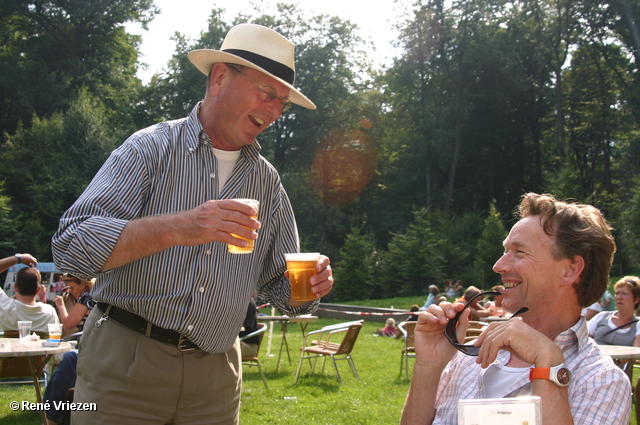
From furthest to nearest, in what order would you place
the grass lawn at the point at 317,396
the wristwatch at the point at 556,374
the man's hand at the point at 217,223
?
the grass lawn at the point at 317,396
the man's hand at the point at 217,223
the wristwatch at the point at 556,374

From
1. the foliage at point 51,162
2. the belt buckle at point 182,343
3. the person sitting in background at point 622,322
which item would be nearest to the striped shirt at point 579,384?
the belt buckle at point 182,343

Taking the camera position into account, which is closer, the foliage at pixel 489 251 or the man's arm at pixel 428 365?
the man's arm at pixel 428 365

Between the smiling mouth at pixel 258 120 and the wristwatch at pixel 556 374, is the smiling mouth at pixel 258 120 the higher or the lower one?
the higher one

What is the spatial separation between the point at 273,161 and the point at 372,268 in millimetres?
16357

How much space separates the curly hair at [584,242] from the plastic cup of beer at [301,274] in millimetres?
1091

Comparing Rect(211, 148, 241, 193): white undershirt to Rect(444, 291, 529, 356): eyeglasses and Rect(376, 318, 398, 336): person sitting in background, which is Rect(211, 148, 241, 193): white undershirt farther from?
Rect(376, 318, 398, 336): person sitting in background

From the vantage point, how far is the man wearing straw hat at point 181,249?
2.20 meters

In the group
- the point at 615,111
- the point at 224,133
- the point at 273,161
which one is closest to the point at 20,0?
the point at 273,161

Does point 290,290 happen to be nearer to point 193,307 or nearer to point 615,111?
point 193,307

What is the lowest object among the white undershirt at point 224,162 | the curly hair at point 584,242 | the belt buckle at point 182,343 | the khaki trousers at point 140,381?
the khaki trousers at point 140,381

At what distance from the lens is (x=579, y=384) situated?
2.18 meters

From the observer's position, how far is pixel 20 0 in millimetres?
40875

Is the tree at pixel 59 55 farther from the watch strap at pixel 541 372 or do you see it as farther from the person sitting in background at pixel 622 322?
the watch strap at pixel 541 372

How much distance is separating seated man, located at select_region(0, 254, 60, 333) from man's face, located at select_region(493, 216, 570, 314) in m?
6.91
